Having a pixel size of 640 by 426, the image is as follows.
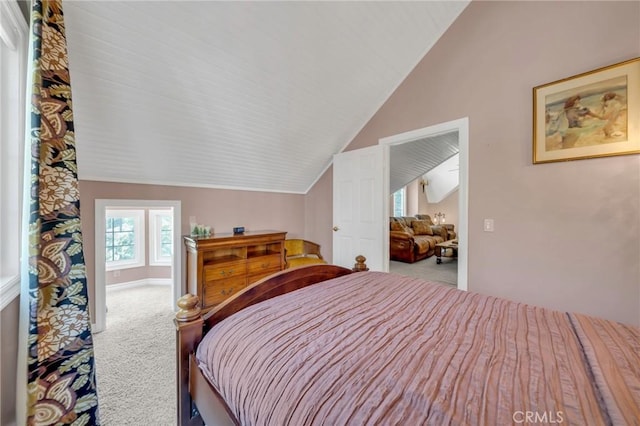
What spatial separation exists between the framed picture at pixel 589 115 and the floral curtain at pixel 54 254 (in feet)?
10.2

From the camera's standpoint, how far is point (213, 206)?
3174 millimetres


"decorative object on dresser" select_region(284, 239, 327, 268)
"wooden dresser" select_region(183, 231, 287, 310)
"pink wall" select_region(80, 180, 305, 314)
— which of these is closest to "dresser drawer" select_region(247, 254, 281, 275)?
"wooden dresser" select_region(183, 231, 287, 310)

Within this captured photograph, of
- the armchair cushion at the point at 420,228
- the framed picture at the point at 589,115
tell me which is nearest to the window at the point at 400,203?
the armchair cushion at the point at 420,228

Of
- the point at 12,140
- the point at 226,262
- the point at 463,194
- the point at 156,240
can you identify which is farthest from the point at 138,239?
the point at 463,194

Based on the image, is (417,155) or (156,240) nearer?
(156,240)

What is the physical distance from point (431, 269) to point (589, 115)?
11.4 feet

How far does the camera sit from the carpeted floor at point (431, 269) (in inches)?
161

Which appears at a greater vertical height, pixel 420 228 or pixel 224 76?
pixel 224 76

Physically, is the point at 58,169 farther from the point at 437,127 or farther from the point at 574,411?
the point at 437,127

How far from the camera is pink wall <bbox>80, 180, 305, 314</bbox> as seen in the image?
7.64ft

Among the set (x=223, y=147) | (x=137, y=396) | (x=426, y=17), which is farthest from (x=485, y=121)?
(x=137, y=396)

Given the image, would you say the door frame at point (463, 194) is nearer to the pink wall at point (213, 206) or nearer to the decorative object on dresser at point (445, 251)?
the pink wall at point (213, 206)

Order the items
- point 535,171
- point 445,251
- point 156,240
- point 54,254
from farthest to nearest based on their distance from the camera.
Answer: point 445,251 < point 156,240 < point 535,171 < point 54,254

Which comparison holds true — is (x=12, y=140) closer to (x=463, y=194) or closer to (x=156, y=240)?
(x=156, y=240)
